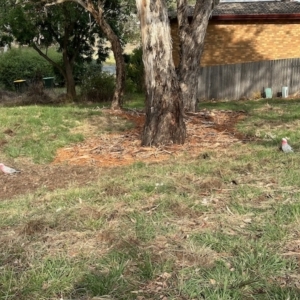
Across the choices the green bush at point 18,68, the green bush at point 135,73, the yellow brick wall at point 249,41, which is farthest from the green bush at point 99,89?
the green bush at point 18,68

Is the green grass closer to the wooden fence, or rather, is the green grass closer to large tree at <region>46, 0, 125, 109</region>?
large tree at <region>46, 0, 125, 109</region>

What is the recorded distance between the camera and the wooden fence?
18547 millimetres

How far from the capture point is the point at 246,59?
67.9ft

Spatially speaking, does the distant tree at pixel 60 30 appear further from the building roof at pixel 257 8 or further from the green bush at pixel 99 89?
the building roof at pixel 257 8

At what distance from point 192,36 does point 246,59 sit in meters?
9.79

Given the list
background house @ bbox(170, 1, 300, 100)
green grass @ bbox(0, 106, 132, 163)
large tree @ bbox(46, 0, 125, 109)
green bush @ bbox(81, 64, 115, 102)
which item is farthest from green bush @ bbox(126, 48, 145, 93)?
green grass @ bbox(0, 106, 132, 163)

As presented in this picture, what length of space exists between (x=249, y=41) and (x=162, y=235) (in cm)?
1790

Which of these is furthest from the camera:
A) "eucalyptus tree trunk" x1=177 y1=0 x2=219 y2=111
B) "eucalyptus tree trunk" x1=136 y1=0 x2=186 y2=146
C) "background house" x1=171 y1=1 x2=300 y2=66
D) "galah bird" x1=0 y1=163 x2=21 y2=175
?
"background house" x1=171 y1=1 x2=300 y2=66

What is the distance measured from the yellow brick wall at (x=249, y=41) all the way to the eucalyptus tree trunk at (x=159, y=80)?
42.2ft

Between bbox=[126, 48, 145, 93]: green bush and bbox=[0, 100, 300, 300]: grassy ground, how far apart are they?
15623mm

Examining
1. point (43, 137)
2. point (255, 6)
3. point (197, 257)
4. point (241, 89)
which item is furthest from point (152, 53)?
point (255, 6)

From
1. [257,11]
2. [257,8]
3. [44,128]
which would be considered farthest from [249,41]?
[44,128]

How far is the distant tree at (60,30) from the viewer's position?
18.2m

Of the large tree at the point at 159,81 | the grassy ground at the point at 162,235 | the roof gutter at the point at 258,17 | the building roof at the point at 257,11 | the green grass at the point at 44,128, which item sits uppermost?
the building roof at the point at 257,11
